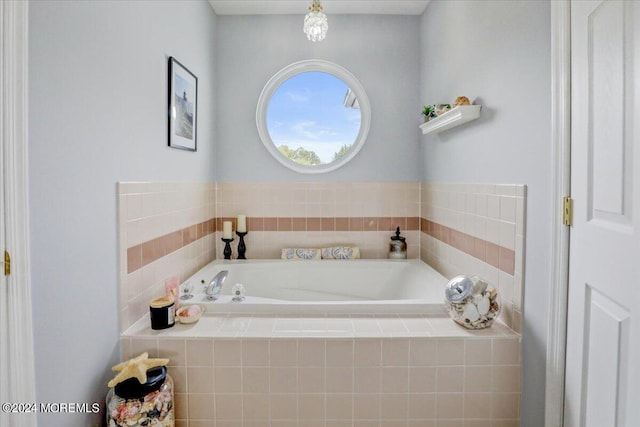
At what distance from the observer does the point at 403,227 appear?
2975 millimetres

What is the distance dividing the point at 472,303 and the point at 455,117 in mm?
973

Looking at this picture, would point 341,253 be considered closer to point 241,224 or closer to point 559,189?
point 241,224

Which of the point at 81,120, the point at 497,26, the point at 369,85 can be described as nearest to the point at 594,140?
the point at 497,26

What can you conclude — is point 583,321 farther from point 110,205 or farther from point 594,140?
point 110,205

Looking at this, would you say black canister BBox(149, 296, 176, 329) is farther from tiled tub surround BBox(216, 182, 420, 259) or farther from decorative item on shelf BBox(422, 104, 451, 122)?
decorative item on shelf BBox(422, 104, 451, 122)

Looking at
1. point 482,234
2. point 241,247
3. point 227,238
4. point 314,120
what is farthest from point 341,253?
point 482,234

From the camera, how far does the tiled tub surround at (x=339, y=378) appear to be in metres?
1.55

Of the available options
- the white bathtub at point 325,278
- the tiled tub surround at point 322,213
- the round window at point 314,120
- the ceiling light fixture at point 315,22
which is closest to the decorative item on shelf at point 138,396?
the white bathtub at point 325,278

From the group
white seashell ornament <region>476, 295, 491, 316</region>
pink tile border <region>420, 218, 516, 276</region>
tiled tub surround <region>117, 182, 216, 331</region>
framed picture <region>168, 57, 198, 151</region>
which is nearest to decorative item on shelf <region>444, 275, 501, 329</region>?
white seashell ornament <region>476, 295, 491, 316</region>

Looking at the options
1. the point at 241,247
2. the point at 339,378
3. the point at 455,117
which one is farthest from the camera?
the point at 241,247

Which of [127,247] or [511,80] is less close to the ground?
Result: [511,80]

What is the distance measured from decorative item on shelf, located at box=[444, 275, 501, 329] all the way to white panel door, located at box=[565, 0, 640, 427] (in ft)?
1.13

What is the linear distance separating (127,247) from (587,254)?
1744mm

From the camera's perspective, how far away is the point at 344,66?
9.58ft
